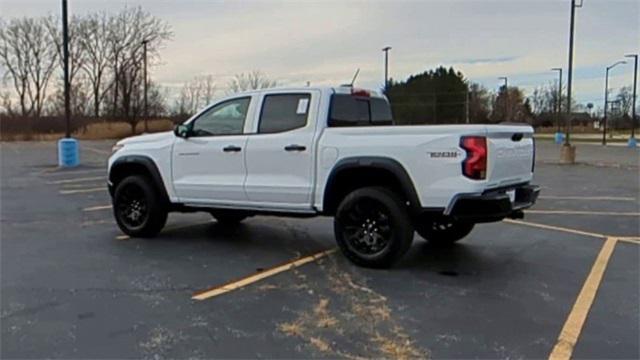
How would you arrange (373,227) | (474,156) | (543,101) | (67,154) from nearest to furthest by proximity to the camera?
(474,156) → (373,227) → (67,154) → (543,101)

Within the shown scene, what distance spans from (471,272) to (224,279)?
2509mm

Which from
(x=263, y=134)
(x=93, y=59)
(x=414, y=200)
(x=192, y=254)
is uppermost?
(x=93, y=59)

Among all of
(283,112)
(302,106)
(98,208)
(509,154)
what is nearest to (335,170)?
(302,106)

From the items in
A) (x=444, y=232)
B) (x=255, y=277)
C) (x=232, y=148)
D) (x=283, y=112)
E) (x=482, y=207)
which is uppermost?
(x=283, y=112)

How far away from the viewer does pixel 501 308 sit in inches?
193

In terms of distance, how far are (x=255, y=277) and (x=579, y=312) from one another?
292 centimetres

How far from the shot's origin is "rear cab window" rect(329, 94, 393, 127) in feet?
21.9

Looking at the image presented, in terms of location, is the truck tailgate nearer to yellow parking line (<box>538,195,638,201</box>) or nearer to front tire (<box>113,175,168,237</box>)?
front tire (<box>113,175,168,237</box>)

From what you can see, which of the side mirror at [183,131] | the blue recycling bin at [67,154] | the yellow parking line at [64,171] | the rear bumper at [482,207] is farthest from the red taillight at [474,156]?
the blue recycling bin at [67,154]

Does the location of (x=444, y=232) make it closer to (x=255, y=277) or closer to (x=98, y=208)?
(x=255, y=277)

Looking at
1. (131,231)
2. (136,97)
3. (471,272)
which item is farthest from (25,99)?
(471,272)

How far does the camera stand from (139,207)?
314 inches

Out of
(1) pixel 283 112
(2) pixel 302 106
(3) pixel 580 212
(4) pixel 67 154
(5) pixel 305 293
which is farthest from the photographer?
(4) pixel 67 154

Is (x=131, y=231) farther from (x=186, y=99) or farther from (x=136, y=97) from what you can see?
(x=186, y=99)
